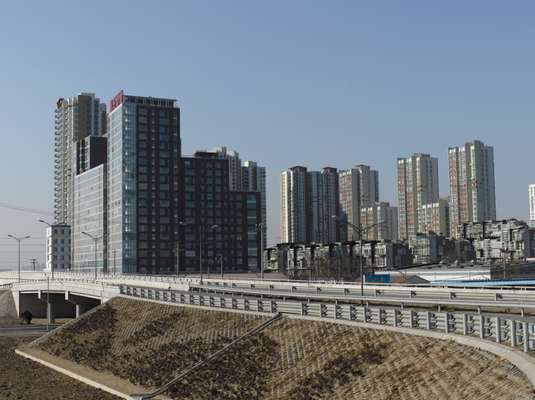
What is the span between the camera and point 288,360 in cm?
3950

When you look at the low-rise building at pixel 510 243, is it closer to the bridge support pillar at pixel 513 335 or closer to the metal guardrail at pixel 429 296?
the metal guardrail at pixel 429 296

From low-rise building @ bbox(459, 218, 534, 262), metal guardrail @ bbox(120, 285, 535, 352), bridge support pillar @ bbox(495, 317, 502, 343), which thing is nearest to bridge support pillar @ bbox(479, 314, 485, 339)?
metal guardrail @ bbox(120, 285, 535, 352)

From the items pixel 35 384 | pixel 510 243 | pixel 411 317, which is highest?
pixel 510 243

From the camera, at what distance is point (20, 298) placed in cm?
12006

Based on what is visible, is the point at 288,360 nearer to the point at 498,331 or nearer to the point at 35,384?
the point at 498,331

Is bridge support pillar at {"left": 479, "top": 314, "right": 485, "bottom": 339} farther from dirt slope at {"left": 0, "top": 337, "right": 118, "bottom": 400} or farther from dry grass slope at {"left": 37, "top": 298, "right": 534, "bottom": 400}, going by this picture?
dirt slope at {"left": 0, "top": 337, "right": 118, "bottom": 400}

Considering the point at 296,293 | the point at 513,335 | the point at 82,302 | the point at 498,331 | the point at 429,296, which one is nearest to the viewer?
the point at 513,335

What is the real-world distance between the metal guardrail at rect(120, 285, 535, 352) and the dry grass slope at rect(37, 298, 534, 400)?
105 cm

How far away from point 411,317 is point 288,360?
24.2 feet

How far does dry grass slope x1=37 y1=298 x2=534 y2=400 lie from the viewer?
27594mm

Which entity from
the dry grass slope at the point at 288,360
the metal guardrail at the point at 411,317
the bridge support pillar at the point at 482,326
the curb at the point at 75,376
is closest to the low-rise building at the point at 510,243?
the metal guardrail at the point at 411,317

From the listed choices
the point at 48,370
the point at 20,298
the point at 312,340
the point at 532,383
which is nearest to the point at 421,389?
the point at 532,383

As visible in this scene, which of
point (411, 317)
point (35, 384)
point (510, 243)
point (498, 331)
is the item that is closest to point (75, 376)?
point (35, 384)

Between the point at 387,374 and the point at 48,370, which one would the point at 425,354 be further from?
the point at 48,370
